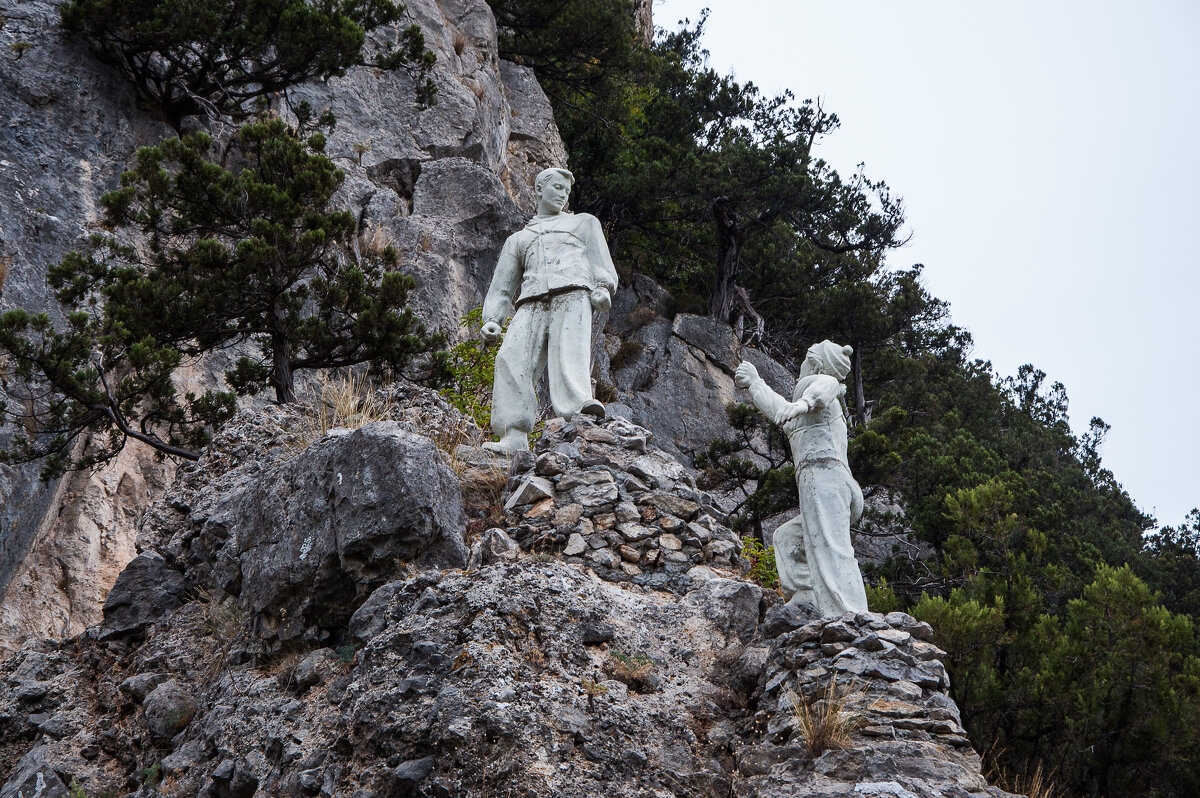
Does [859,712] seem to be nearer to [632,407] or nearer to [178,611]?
[178,611]

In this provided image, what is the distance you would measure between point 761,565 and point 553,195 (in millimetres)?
3863

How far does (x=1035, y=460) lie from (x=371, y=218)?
1371 cm

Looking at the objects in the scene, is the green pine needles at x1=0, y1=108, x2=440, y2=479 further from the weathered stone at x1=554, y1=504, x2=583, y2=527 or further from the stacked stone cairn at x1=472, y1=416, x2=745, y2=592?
the weathered stone at x1=554, y1=504, x2=583, y2=527

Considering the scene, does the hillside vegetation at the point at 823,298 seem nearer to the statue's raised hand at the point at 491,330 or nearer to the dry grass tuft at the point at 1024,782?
the dry grass tuft at the point at 1024,782

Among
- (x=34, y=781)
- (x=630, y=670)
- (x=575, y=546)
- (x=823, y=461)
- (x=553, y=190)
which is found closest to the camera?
(x=630, y=670)

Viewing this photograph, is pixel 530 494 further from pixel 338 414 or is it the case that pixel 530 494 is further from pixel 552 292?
pixel 338 414

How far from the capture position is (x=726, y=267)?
23.9 metres

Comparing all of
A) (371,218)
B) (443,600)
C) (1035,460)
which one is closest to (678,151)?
(371,218)

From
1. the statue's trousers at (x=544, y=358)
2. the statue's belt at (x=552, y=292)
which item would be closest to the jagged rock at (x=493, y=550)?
the statue's trousers at (x=544, y=358)

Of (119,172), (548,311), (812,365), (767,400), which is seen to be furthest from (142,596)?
(119,172)

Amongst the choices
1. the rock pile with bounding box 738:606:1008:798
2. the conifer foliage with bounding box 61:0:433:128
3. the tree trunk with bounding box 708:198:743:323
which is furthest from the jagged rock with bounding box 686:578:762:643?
the tree trunk with bounding box 708:198:743:323

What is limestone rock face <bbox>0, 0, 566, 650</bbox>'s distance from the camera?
1150 centimetres

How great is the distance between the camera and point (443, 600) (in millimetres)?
6680

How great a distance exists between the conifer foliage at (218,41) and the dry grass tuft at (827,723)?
11.5 m
